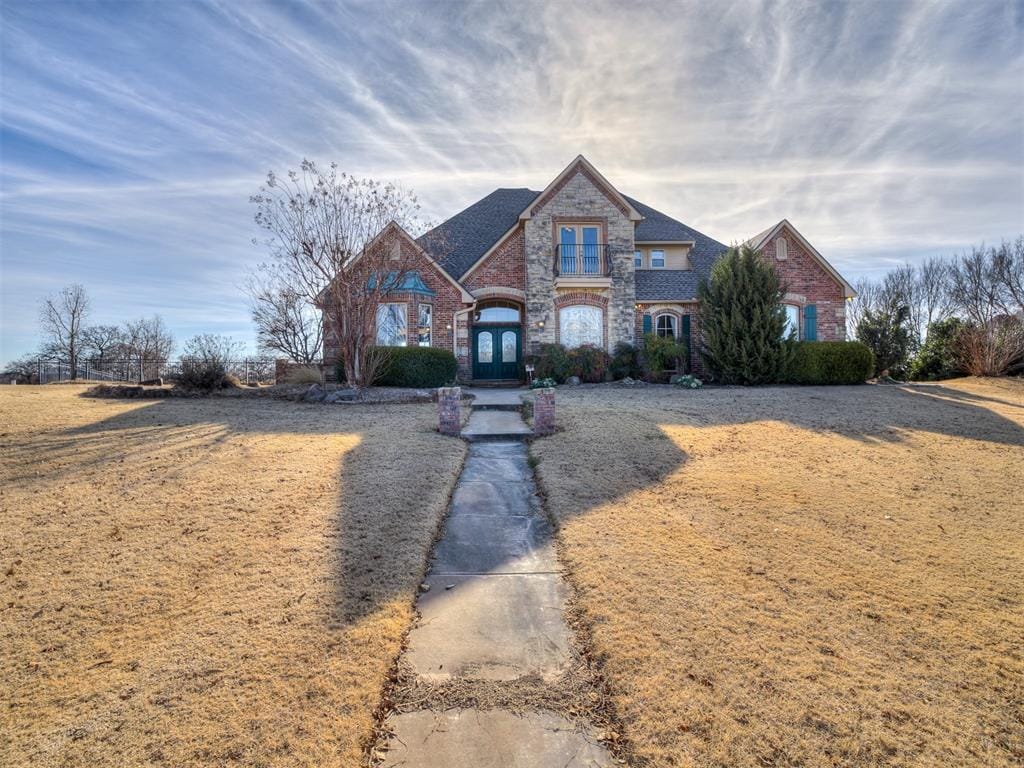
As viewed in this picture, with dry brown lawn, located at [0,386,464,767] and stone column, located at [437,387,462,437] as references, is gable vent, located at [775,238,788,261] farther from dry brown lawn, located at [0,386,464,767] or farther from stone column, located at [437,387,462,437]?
dry brown lawn, located at [0,386,464,767]

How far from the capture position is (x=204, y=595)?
11.8 feet

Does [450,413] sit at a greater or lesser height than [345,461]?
greater

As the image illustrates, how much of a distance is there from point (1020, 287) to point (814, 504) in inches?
1569

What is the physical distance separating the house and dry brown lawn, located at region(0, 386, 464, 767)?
457 inches

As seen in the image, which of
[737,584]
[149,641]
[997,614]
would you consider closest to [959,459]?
[997,614]

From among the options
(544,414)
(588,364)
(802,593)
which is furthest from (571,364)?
(802,593)

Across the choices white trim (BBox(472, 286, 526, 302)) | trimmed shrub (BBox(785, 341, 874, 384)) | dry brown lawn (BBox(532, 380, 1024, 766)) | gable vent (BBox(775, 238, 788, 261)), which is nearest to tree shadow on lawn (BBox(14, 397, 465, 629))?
dry brown lawn (BBox(532, 380, 1024, 766))

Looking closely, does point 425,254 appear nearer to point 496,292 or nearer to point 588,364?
point 496,292

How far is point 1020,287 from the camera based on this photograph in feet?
105

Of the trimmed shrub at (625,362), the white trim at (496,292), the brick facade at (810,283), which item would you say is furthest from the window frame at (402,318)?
the brick facade at (810,283)

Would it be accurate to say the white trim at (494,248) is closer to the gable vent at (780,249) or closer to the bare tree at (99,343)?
the gable vent at (780,249)

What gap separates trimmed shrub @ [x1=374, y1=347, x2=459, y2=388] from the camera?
16094 millimetres

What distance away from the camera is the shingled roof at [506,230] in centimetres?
2023

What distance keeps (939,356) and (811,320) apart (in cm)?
552
